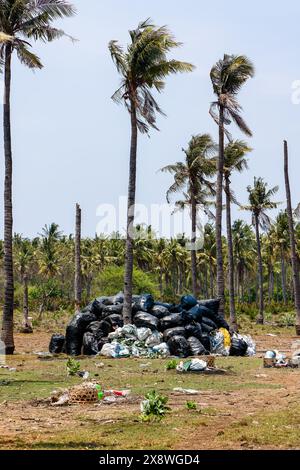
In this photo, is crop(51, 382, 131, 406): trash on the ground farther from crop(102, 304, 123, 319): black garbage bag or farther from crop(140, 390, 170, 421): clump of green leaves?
crop(102, 304, 123, 319): black garbage bag

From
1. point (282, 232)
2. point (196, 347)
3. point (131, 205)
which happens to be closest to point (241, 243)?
point (282, 232)

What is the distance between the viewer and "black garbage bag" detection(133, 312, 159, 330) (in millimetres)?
19859

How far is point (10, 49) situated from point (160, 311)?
8.85m

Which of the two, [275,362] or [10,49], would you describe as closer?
[275,362]

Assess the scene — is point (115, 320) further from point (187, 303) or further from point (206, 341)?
point (206, 341)

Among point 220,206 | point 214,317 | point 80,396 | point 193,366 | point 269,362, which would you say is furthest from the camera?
point 220,206

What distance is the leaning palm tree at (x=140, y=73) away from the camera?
22.9 m

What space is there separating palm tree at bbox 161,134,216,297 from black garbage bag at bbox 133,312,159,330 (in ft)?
46.9

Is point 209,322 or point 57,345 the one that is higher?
point 209,322

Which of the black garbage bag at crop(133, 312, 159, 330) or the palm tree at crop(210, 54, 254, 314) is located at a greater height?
the palm tree at crop(210, 54, 254, 314)

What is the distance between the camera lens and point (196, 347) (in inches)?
733

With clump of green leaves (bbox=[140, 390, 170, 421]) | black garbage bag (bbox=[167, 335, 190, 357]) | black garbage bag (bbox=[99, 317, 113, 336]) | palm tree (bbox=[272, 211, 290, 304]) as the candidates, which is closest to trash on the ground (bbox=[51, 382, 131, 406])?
clump of green leaves (bbox=[140, 390, 170, 421])

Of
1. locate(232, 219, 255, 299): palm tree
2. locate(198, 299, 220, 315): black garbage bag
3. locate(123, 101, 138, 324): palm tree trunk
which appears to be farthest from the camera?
locate(232, 219, 255, 299): palm tree

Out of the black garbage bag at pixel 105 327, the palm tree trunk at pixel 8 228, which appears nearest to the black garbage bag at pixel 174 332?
the black garbage bag at pixel 105 327
